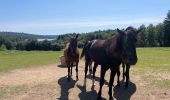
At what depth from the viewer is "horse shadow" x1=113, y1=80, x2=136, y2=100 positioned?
11.2 m

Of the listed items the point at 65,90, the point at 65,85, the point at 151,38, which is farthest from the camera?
the point at 151,38

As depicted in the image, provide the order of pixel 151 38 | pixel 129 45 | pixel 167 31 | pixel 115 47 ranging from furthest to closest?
pixel 151 38, pixel 167 31, pixel 115 47, pixel 129 45

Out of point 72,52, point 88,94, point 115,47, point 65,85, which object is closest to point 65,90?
point 65,85

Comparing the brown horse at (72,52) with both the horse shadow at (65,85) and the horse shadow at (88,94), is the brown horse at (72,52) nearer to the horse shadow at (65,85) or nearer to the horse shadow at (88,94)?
the horse shadow at (65,85)

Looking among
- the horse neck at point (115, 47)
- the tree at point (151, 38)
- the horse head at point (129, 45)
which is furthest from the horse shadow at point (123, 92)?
the tree at point (151, 38)

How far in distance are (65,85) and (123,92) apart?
9.26ft

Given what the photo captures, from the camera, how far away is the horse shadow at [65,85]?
456 inches

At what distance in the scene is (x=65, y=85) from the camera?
1356 cm

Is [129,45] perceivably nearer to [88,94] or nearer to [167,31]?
[88,94]

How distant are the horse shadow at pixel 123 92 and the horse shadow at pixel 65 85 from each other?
1816mm

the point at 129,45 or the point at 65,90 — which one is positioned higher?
the point at 129,45

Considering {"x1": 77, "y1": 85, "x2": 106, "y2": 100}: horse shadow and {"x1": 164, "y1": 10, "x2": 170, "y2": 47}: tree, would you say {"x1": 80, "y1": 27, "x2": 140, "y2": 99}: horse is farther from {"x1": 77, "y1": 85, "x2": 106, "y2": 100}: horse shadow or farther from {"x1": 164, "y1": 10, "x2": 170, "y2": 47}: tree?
{"x1": 164, "y1": 10, "x2": 170, "y2": 47}: tree

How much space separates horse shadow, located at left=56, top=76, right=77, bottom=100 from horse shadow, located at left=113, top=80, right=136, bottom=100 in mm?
1816

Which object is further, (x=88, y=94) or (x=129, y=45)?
(x=88, y=94)
